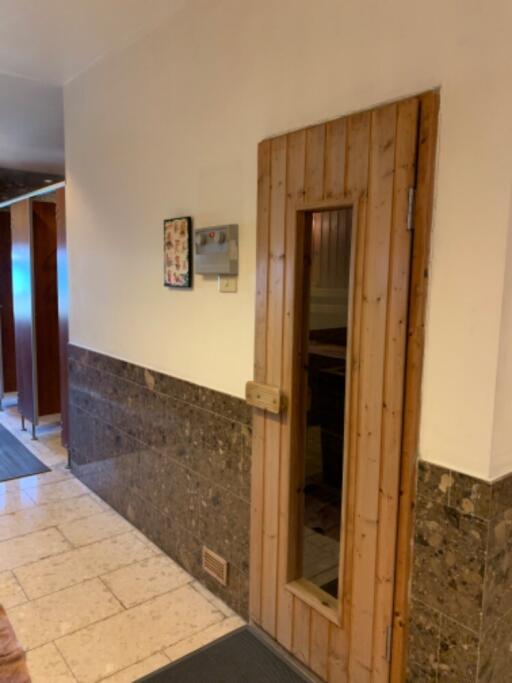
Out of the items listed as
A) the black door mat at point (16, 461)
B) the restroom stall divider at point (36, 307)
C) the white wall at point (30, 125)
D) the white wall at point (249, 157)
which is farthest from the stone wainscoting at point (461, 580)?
the restroom stall divider at point (36, 307)

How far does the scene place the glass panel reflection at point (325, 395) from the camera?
1.84m

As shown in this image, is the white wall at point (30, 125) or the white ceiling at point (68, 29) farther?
the white wall at point (30, 125)

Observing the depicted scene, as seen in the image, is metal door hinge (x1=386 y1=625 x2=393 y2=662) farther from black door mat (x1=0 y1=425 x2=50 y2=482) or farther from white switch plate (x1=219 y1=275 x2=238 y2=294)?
black door mat (x1=0 y1=425 x2=50 y2=482)

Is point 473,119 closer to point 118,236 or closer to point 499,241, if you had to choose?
point 499,241

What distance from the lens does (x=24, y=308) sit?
4617mm

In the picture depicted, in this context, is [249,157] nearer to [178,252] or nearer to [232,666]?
[178,252]

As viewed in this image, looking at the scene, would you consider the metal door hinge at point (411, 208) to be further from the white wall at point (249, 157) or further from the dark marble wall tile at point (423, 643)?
the dark marble wall tile at point (423, 643)

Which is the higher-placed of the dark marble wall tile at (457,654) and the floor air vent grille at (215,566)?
the dark marble wall tile at (457,654)

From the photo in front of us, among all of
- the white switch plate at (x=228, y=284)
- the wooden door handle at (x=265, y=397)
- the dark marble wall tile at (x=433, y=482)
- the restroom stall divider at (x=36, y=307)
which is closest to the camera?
the dark marble wall tile at (x=433, y=482)

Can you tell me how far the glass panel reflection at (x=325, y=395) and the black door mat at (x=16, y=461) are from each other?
102 inches

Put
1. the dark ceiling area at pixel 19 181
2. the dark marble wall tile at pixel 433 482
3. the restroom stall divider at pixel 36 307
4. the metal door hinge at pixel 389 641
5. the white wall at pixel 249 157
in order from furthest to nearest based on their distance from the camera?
1. the dark ceiling area at pixel 19 181
2. the restroom stall divider at pixel 36 307
3. the metal door hinge at pixel 389 641
4. the dark marble wall tile at pixel 433 482
5. the white wall at pixel 249 157

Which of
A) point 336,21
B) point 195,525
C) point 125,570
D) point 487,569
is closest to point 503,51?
point 336,21

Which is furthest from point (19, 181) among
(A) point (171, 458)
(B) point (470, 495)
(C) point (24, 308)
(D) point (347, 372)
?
(B) point (470, 495)

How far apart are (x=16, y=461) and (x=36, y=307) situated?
130 cm
